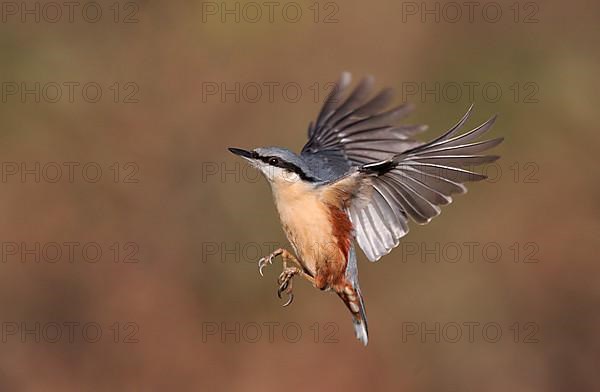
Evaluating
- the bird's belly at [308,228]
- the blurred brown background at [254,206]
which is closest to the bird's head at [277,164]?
the bird's belly at [308,228]

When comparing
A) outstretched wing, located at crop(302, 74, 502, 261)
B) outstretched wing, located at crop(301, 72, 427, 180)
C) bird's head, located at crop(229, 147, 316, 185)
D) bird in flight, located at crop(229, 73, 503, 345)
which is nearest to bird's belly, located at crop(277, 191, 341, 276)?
bird in flight, located at crop(229, 73, 503, 345)

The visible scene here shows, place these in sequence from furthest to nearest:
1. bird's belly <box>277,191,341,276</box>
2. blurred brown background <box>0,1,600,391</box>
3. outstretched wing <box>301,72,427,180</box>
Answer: blurred brown background <box>0,1,600,391</box> → outstretched wing <box>301,72,427,180</box> → bird's belly <box>277,191,341,276</box>

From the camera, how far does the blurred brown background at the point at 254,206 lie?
26.3 feet

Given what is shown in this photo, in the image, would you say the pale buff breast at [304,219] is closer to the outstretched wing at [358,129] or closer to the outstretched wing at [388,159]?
the outstretched wing at [388,159]

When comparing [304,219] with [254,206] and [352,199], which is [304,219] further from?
[254,206]

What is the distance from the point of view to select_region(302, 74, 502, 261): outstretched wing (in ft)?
15.0

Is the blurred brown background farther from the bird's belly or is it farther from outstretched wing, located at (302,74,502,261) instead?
the bird's belly

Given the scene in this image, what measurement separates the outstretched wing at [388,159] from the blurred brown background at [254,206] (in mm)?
2020

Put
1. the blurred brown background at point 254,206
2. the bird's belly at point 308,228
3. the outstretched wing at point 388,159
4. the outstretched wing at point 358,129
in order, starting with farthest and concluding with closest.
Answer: the blurred brown background at point 254,206 → the outstretched wing at point 358,129 → the bird's belly at point 308,228 → the outstretched wing at point 388,159

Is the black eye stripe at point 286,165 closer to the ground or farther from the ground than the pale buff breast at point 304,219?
farther from the ground

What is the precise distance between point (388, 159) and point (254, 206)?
366cm

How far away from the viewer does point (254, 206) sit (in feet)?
26.7

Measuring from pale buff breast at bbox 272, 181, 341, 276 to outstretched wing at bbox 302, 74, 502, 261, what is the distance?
1.02ft

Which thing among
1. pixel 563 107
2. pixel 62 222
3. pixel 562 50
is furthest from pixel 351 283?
pixel 562 50
